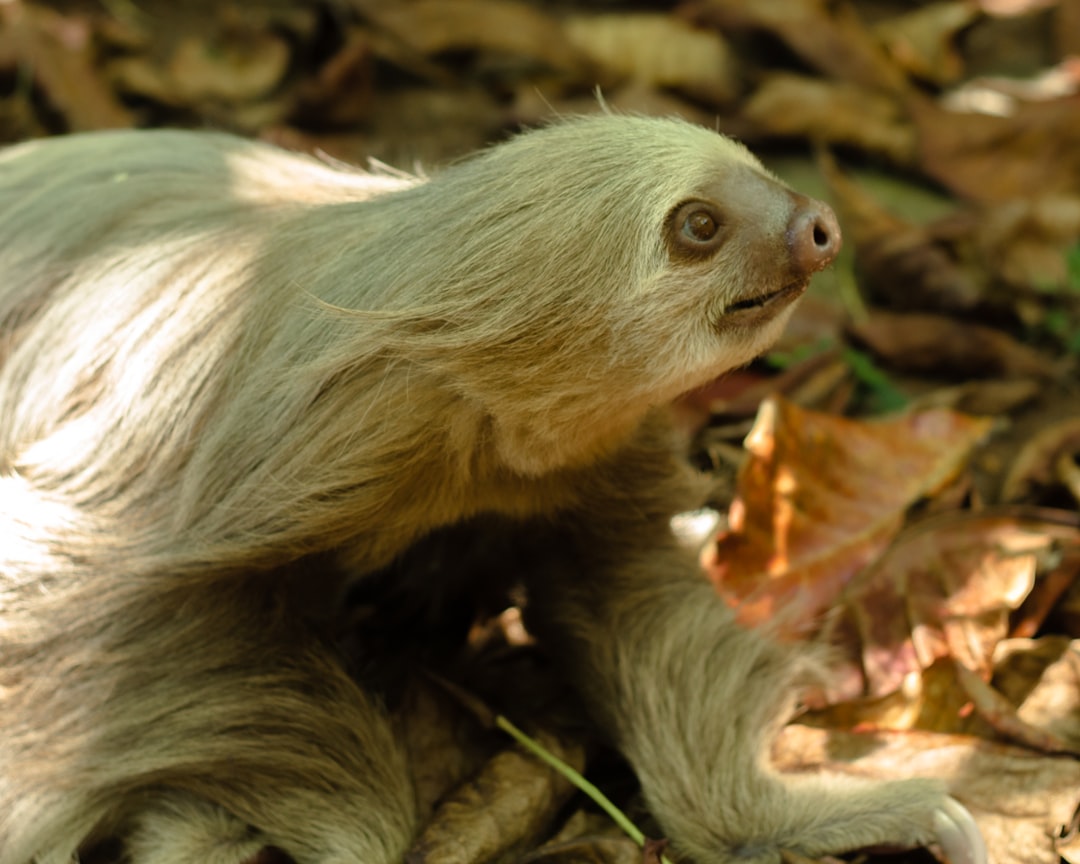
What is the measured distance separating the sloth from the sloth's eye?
1 centimetres

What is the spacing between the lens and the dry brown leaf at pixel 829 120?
202 inches

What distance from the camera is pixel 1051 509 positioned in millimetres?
3676

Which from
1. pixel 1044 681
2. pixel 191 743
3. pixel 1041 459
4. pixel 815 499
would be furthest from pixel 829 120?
pixel 191 743

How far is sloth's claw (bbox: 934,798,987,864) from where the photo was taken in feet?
8.86

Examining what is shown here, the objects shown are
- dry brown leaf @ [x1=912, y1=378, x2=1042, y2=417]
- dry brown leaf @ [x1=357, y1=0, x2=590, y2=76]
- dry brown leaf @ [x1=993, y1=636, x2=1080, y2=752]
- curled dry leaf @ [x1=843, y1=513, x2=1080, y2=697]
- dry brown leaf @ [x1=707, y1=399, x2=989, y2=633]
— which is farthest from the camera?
dry brown leaf @ [x1=357, y1=0, x2=590, y2=76]

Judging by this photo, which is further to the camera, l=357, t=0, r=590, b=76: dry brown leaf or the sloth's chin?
l=357, t=0, r=590, b=76: dry brown leaf

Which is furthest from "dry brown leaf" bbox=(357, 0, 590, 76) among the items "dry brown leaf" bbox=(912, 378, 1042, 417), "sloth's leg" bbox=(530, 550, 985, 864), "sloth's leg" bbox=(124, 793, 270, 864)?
"sloth's leg" bbox=(124, 793, 270, 864)

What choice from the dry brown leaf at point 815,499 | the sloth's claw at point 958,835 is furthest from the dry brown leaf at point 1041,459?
the sloth's claw at point 958,835

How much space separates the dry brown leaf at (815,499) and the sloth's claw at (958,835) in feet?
2.19

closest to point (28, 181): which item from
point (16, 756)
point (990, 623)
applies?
point (16, 756)

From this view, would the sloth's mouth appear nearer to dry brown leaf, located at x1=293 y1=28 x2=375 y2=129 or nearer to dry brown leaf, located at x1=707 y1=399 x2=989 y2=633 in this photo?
dry brown leaf, located at x1=707 y1=399 x2=989 y2=633

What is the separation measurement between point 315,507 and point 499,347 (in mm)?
521

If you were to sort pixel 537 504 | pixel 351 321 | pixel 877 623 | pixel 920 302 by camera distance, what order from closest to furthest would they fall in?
1. pixel 351 321
2. pixel 537 504
3. pixel 877 623
4. pixel 920 302

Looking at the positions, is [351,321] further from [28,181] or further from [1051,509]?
[1051,509]
